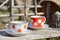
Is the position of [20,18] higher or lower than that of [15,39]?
lower

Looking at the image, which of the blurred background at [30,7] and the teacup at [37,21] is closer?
the teacup at [37,21]

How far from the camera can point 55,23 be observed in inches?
60.7

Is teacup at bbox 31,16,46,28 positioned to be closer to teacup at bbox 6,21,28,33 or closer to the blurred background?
teacup at bbox 6,21,28,33

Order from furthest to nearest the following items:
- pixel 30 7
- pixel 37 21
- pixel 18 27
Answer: pixel 30 7 < pixel 37 21 < pixel 18 27

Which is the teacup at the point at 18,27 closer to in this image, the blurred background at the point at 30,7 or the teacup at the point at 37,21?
the teacup at the point at 37,21

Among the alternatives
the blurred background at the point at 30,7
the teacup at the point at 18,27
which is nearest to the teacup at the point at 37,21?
the teacup at the point at 18,27

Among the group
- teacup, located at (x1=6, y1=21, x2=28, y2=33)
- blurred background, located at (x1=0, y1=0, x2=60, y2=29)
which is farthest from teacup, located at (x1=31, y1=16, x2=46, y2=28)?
blurred background, located at (x1=0, y1=0, x2=60, y2=29)

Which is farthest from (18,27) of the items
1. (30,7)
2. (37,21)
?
(30,7)

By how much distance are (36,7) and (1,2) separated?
19.1 inches

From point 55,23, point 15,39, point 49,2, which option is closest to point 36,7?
point 49,2

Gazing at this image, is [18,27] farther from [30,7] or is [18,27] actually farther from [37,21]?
[30,7]

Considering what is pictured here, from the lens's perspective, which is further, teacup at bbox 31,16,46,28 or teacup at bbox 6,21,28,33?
teacup at bbox 31,16,46,28

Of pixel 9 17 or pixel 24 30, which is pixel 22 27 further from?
pixel 9 17

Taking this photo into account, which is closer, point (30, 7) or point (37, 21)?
point (37, 21)
